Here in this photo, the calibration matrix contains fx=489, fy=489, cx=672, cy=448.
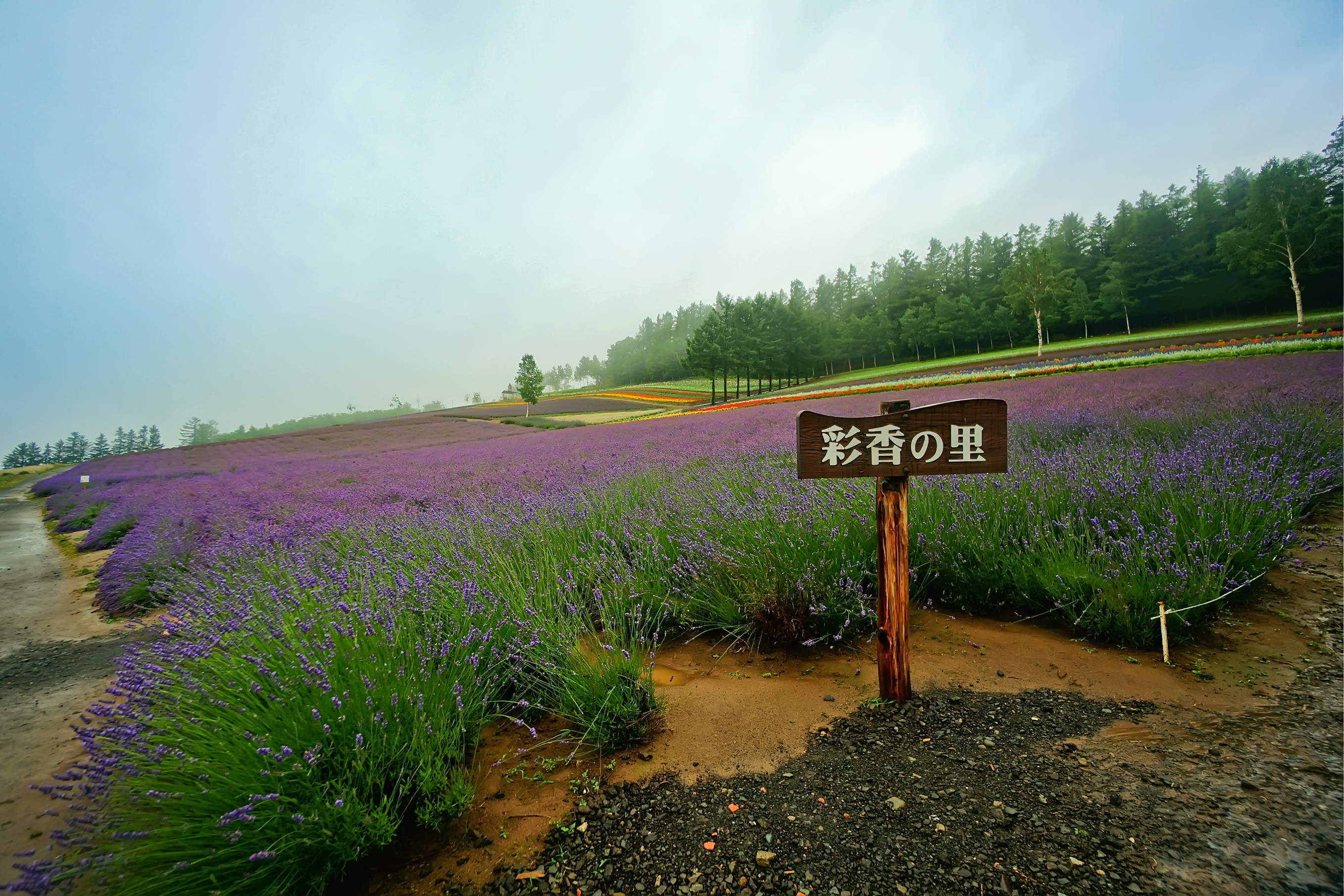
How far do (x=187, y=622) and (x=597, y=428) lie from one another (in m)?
17.2

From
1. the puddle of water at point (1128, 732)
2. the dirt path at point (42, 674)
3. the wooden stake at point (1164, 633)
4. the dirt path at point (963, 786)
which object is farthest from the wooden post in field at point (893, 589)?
the dirt path at point (42, 674)

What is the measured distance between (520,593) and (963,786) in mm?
2221

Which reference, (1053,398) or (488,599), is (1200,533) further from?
(1053,398)

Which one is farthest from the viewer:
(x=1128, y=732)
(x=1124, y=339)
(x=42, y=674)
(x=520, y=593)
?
(x=1124, y=339)

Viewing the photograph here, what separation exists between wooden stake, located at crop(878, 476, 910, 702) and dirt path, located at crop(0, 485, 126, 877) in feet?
9.28

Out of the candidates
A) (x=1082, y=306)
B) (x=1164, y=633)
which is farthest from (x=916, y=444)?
(x=1082, y=306)

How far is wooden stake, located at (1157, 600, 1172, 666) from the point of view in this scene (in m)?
2.52

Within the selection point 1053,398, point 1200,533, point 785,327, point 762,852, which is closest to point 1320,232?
point 1053,398

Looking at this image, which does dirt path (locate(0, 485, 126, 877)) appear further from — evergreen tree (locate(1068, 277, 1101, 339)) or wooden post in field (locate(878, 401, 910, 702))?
evergreen tree (locate(1068, 277, 1101, 339))

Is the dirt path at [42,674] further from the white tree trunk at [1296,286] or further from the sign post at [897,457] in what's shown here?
the white tree trunk at [1296,286]

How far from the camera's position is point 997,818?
5.35ft

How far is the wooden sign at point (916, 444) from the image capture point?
235cm

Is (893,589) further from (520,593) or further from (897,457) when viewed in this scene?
(520,593)

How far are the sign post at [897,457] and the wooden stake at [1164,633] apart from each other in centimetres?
121
